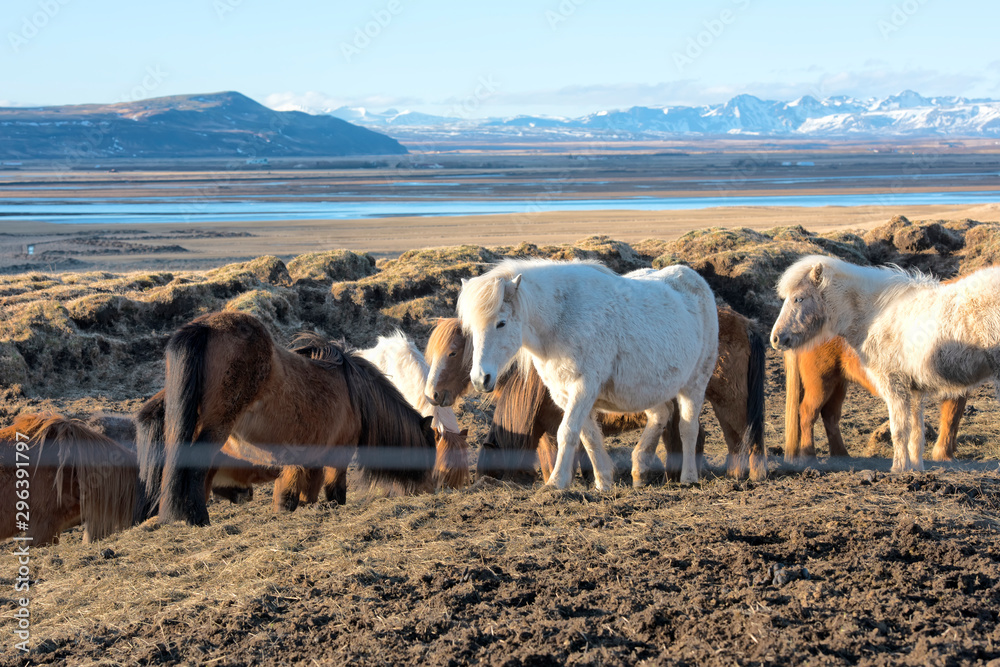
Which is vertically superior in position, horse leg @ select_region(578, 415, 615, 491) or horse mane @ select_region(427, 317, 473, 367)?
horse mane @ select_region(427, 317, 473, 367)

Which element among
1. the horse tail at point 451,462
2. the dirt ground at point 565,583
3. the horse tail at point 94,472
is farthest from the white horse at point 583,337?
the horse tail at point 94,472

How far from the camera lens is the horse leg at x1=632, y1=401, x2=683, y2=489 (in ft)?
20.7

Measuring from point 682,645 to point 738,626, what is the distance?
262 millimetres

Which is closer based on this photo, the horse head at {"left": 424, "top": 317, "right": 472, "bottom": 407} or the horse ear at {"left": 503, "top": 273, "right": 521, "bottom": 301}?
the horse ear at {"left": 503, "top": 273, "right": 521, "bottom": 301}

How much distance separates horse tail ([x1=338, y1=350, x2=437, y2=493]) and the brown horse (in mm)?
485

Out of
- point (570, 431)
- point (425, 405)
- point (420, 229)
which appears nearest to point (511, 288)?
point (570, 431)

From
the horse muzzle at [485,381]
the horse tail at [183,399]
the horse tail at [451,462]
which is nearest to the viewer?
the horse muzzle at [485,381]

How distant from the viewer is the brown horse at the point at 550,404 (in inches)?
240

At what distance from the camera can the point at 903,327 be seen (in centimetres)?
589

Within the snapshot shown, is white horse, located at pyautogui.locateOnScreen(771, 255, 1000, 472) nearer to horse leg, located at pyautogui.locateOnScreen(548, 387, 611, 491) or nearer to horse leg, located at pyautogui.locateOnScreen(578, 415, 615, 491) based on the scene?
horse leg, located at pyautogui.locateOnScreen(578, 415, 615, 491)

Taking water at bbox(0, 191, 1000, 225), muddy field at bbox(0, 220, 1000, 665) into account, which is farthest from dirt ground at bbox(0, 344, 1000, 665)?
water at bbox(0, 191, 1000, 225)

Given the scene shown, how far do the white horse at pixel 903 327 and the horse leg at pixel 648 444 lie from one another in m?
1.13

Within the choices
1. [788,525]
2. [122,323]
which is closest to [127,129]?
[122,323]
